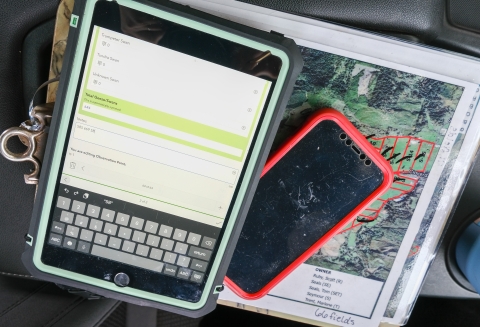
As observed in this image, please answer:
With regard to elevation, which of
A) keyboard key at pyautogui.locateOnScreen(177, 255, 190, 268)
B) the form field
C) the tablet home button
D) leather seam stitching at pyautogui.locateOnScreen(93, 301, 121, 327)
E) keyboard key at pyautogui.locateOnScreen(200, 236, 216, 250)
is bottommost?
leather seam stitching at pyautogui.locateOnScreen(93, 301, 121, 327)

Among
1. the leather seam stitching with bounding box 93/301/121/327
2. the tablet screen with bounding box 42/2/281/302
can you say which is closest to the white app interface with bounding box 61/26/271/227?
the tablet screen with bounding box 42/2/281/302

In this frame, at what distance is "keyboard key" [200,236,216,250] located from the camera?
470mm

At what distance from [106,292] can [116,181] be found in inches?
4.5

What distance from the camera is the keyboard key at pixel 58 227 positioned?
462 mm

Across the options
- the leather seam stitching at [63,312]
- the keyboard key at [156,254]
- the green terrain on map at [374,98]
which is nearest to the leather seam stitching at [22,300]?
the leather seam stitching at [63,312]

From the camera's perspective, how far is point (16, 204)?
20.3 inches

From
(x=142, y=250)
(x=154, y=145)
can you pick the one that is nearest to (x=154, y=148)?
(x=154, y=145)

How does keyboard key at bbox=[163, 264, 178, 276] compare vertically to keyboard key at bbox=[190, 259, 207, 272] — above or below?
below

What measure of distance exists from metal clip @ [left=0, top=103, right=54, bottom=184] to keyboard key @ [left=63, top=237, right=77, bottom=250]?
60 mm

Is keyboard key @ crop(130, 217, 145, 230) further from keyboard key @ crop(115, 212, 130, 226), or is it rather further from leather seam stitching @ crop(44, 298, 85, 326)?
leather seam stitching @ crop(44, 298, 85, 326)

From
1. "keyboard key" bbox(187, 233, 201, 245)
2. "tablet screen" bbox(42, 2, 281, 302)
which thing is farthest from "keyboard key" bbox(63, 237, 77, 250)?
"keyboard key" bbox(187, 233, 201, 245)

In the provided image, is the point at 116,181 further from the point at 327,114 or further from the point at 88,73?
the point at 327,114

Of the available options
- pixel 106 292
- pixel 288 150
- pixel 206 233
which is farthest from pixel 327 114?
pixel 106 292

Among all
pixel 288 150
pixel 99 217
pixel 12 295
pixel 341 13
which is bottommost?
pixel 12 295
